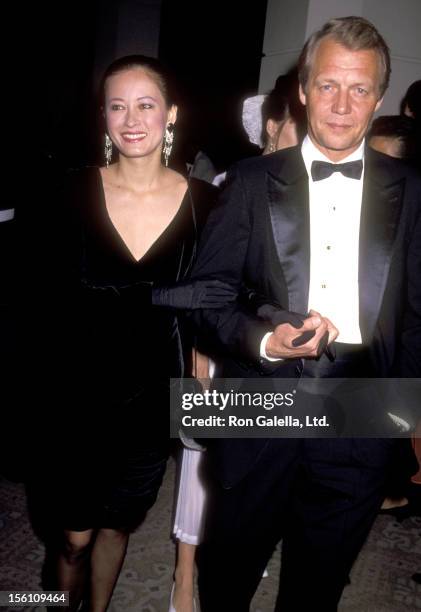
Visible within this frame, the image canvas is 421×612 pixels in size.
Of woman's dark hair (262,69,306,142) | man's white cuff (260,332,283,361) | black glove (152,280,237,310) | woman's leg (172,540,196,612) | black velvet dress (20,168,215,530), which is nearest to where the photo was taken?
man's white cuff (260,332,283,361)

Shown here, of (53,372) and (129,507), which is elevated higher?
(53,372)

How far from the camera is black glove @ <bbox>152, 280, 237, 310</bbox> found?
162 cm

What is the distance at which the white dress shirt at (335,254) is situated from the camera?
5.18ft

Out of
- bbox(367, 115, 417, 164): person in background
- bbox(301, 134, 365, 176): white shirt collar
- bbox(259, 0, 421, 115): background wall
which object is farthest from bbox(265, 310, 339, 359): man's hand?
bbox(259, 0, 421, 115): background wall

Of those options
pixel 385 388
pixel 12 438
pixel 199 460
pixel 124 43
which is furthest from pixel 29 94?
pixel 385 388

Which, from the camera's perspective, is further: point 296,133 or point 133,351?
point 296,133

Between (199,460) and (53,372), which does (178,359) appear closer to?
(53,372)

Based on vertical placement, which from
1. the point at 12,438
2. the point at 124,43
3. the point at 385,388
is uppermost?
the point at 124,43

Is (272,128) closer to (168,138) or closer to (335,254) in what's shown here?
(168,138)

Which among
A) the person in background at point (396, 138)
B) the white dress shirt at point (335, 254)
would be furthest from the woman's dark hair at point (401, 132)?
the white dress shirt at point (335, 254)

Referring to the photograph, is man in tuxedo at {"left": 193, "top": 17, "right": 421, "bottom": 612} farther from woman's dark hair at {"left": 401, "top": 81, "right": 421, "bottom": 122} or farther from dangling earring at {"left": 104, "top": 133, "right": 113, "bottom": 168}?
woman's dark hair at {"left": 401, "top": 81, "right": 421, "bottom": 122}

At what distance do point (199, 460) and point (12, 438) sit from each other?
1456 mm

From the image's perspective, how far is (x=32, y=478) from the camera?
196 centimetres

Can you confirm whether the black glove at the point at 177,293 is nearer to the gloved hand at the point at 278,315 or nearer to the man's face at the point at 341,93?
the gloved hand at the point at 278,315
